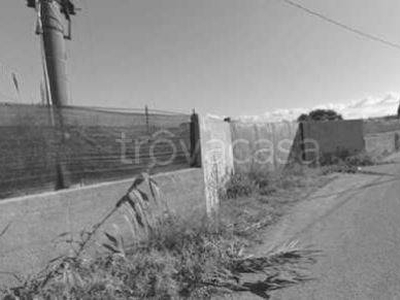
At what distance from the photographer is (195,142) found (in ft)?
26.7

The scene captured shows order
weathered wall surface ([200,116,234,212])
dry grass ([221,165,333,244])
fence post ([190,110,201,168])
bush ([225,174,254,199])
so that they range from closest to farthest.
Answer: dry grass ([221,165,333,244]), fence post ([190,110,201,168]), weathered wall surface ([200,116,234,212]), bush ([225,174,254,199])

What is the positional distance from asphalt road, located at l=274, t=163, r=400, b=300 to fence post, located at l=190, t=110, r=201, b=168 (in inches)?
96.7

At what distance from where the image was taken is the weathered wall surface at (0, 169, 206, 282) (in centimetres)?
411

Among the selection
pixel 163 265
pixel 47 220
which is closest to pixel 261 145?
pixel 163 265

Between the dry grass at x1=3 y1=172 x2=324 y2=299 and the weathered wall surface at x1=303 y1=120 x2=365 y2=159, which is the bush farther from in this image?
the weathered wall surface at x1=303 y1=120 x2=365 y2=159

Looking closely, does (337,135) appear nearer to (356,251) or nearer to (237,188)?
(237,188)

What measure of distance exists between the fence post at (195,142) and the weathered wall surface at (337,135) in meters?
9.75

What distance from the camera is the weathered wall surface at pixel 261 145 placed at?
1205 centimetres

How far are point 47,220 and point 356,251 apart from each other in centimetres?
377

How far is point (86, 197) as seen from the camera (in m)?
5.12

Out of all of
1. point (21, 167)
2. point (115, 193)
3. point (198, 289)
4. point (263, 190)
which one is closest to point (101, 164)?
point (115, 193)

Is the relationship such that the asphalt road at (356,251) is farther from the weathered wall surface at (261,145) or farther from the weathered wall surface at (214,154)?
the weathered wall surface at (261,145)

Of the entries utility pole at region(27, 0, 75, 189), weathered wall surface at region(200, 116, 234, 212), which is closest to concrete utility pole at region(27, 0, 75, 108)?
utility pole at region(27, 0, 75, 189)

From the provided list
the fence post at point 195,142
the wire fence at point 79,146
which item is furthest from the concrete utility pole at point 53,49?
the fence post at point 195,142
